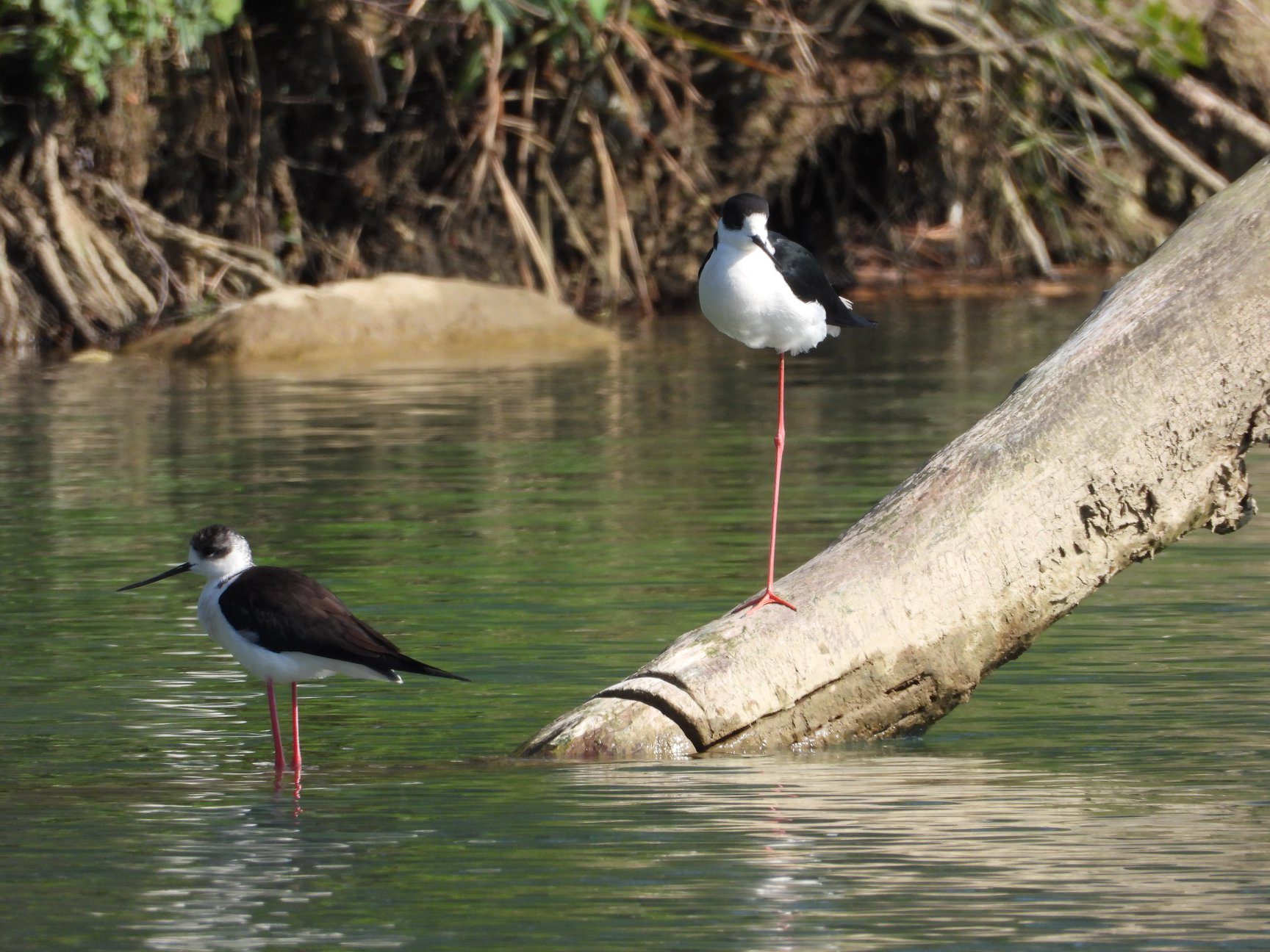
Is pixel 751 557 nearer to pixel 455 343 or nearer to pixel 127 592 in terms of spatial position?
pixel 127 592

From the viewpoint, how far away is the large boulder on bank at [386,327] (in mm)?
16547

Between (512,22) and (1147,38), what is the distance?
5.95 metres

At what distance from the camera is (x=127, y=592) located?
803 centimetres

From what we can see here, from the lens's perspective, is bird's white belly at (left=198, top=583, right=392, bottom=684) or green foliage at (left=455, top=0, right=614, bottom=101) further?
green foliage at (left=455, top=0, right=614, bottom=101)

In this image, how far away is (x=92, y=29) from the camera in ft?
51.5

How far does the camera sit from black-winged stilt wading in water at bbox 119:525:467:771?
205 inches

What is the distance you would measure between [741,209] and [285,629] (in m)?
1.49

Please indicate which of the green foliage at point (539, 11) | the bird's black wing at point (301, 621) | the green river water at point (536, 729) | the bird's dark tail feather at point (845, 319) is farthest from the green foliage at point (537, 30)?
the bird's black wing at point (301, 621)

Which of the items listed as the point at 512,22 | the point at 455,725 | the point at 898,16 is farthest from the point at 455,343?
the point at 455,725

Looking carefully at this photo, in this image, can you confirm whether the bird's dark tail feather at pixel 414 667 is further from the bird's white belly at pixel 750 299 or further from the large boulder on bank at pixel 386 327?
the large boulder on bank at pixel 386 327

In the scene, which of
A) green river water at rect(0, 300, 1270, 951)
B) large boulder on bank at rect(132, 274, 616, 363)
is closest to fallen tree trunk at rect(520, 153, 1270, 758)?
green river water at rect(0, 300, 1270, 951)

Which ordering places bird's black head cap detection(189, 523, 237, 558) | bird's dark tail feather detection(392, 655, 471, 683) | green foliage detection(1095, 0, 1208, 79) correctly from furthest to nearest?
1. green foliage detection(1095, 0, 1208, 79)
2. bird's black head cap detection(189, 523, 237, 558)
3. bird's dark tail feather detection(392, 655, 471, 683)

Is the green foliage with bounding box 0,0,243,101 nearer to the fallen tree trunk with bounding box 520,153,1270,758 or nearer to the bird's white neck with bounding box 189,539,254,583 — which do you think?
the bird's white neck with bounding box 189,539,254,583

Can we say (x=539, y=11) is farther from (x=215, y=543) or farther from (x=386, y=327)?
(x=215, y=543)
